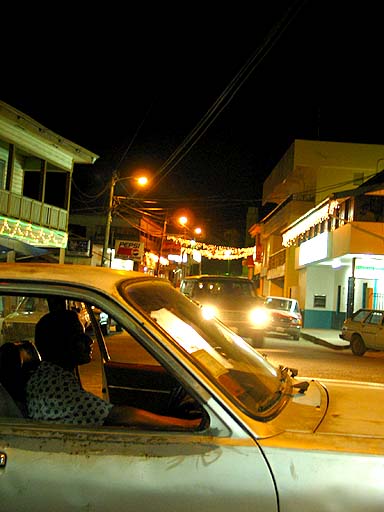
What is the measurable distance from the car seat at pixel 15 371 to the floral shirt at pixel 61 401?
7.5 inches

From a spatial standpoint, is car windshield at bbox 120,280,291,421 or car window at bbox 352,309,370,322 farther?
car window at bbox 352,309,370,322

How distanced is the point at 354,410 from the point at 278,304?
2291 cm

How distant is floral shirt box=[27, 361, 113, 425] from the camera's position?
8.86 feet

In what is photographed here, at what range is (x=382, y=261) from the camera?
89.7 ft

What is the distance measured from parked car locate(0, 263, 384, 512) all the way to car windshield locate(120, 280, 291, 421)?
13 millimetres

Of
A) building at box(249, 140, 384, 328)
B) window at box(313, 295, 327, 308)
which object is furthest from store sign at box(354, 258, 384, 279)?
window at box(313, 295, 327, 308)

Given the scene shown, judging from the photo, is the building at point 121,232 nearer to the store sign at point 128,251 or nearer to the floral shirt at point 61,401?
the store sign at point 128,251

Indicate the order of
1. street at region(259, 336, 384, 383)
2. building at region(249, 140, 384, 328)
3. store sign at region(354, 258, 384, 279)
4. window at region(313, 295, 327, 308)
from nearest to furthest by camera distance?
1. street at region(259, 336, 384, 383)
2. store sign at region(354, 258, 384, 279)
3. building at region(249, 140, 384, 328)
4. window at region(313, 295, 327, 308)

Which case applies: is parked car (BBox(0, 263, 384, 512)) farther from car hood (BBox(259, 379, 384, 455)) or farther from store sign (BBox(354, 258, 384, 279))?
store sign (BBox(354, 258, 384, 279))

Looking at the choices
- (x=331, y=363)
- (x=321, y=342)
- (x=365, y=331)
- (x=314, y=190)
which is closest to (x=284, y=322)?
(x=321, y=342)

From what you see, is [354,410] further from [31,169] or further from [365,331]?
[31,169]

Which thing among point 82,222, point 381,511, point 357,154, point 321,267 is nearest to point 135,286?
point 381,511

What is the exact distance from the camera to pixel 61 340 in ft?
10.4

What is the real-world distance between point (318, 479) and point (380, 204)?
2433 centimetres
